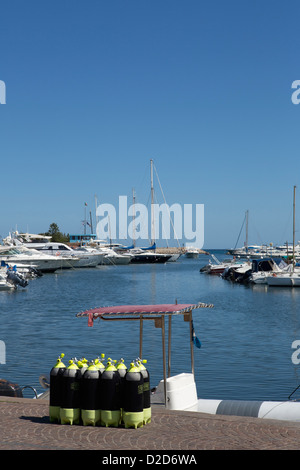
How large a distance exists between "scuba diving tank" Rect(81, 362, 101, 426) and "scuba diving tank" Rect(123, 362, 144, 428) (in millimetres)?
525

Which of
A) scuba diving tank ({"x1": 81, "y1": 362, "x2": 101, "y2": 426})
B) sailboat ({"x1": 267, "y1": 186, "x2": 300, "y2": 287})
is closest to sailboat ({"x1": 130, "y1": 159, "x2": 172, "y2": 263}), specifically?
sailboat ({"x1": 267, "y1": 186, "x2": 300, "y2": 287})

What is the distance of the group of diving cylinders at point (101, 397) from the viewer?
10.5 metres

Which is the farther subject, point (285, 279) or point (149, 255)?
point (149, 255)

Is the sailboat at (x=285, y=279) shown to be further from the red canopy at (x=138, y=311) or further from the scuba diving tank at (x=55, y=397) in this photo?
the scuba diving tank at (x=55, y=397)

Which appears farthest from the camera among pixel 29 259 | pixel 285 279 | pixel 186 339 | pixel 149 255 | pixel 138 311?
pixel 149 255

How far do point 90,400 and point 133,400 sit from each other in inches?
30.9

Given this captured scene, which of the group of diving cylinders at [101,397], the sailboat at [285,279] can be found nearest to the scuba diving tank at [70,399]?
the group of diving cylinders at [101,397]

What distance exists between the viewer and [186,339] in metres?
29.8

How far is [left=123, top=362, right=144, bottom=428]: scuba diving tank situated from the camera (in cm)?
1038

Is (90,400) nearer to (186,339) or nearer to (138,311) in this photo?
(138,311)

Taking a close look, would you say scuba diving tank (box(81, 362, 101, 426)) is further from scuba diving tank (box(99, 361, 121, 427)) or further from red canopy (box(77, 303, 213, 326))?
red canopy (box(77, 303, 213, 326))

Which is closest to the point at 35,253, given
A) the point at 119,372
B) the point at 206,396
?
the point at 206,396

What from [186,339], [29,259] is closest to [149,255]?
[29,259]

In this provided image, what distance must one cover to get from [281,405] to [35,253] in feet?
255
